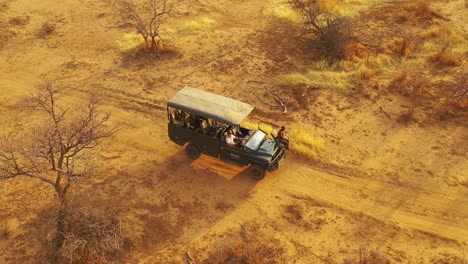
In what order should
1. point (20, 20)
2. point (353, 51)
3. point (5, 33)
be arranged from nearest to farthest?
point (353, 51) → point (5, 33) → point (20, 20)

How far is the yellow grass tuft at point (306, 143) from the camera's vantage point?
15078mm

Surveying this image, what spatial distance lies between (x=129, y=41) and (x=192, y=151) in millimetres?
9401

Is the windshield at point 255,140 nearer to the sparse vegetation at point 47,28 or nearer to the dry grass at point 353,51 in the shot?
the dry grass at point 353,51

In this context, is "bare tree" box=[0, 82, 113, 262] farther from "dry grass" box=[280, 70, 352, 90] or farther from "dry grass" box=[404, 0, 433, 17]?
"dry grass" box=[404, 0, 433, 17]

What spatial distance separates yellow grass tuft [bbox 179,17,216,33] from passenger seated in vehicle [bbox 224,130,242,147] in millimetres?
10246

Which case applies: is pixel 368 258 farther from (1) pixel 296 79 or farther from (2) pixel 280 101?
(1) pixel 296 79

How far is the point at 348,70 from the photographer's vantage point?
19.4 m

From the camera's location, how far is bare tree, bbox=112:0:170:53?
20531 millimetres

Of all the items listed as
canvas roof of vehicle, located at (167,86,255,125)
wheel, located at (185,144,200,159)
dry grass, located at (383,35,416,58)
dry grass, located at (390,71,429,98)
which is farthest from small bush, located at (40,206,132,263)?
dry grass, located at (383,35,416,58)

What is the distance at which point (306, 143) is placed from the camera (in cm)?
1539

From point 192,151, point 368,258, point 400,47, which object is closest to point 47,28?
point 192,151

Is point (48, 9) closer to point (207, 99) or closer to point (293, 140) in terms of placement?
point (207, 99)

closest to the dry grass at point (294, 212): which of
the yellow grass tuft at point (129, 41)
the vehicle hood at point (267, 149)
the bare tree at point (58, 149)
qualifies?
the vehicle hood at point (267, 149)

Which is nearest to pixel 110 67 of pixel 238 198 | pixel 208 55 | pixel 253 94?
pixel 208 55
